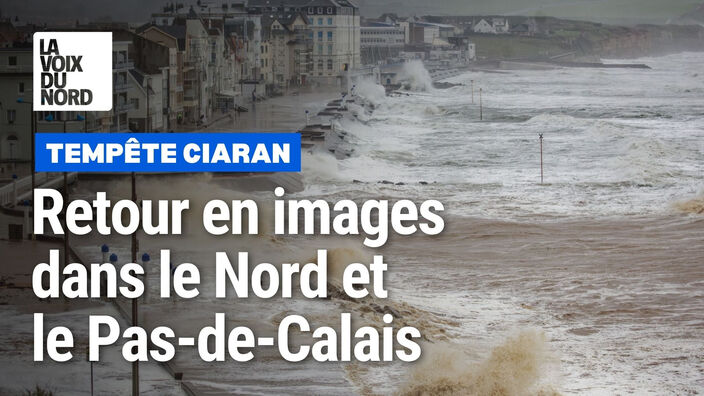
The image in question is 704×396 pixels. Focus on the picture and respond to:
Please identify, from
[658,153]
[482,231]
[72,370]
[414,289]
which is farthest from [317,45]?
[72,370]

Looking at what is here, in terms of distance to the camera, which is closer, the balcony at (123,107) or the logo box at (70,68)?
the logo box at (70,68)

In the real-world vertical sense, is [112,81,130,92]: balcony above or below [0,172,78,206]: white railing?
above

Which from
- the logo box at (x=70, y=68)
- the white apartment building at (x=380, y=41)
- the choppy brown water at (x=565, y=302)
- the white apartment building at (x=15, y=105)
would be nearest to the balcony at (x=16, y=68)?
the white apartment building at (x=15, y=105)

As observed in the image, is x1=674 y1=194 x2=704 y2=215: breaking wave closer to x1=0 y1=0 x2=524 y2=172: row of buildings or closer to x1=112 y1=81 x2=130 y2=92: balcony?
x1=0 y1=0 x2=524 y2=172: row of buildings

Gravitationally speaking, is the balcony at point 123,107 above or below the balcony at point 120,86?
below

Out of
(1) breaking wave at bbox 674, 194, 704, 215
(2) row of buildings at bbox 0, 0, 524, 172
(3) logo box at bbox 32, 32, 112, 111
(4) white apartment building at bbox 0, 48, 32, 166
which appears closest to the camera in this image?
(3) logo box at bbox 32, 32, 112, 111

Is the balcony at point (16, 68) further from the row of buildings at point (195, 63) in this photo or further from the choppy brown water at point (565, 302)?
the choppy brown water at point (565, 302)

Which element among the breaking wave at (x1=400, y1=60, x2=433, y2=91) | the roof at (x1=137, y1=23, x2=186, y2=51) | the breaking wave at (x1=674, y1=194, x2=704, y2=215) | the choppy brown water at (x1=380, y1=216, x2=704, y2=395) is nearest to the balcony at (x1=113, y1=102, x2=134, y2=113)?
the roof at (x1=137, y1=23, x2=186, y2=51)
